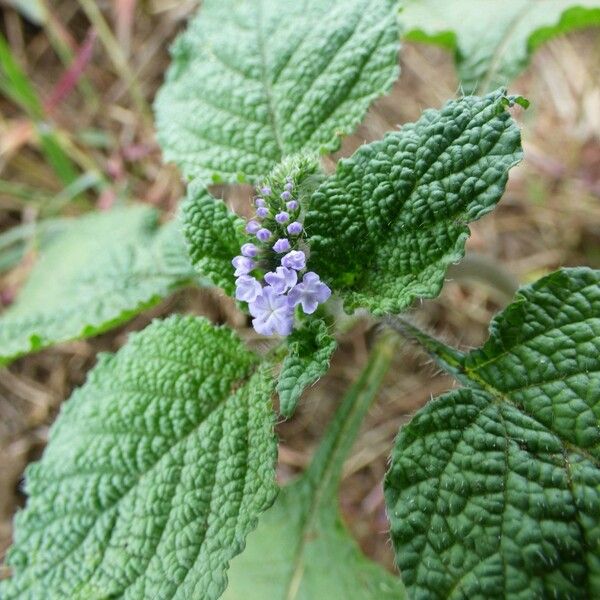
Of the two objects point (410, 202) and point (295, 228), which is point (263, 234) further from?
point (410, 202)

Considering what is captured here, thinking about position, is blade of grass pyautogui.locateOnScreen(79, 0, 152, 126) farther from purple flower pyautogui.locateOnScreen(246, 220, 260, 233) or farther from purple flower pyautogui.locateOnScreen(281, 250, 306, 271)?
purple flower pyautogui.locateOnScreen(281, 250, 306, 271)

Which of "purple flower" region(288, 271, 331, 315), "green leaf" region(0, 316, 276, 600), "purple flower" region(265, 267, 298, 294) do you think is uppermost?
"purple flower" region(265, 267, 298, 294)

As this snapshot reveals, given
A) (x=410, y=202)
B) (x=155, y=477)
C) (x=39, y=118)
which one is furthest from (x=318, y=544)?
(x=39, y=118)

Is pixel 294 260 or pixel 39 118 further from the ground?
pixel 39 118

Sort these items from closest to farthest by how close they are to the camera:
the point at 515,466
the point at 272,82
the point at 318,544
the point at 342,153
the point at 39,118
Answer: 1. the point at 515,466
2. the point at 272,82
3. the point at 318,544
4. the point at 342,153
5. the point at 39,118

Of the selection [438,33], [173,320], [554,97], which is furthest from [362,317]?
[554,97]

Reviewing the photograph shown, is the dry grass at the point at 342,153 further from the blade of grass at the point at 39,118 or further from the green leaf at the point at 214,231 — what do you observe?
the green leaf at the point at 214,231

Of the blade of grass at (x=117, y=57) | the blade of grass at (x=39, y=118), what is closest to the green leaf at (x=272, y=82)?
the blade of grass at (x=39, y=118)

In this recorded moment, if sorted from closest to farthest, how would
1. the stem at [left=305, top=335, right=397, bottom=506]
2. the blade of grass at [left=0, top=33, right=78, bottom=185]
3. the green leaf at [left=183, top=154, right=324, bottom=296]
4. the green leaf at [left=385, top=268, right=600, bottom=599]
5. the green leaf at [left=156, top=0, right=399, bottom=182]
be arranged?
the green leaf at [left=385, top=268, right=600, bottom=599], the green leaf at [left=183, top=154, right=324, bottom=296], the green leaf at [left=156, top=0, right=399, bottom=182], the stem at [left=305, top=335, right=397, bottom=506], the blade of grass at [left=0, top=33, right=78, bottom=185]

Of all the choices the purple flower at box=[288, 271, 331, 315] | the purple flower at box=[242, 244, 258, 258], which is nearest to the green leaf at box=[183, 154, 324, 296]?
the purple flower at box=[242, 244, 258, 258]
